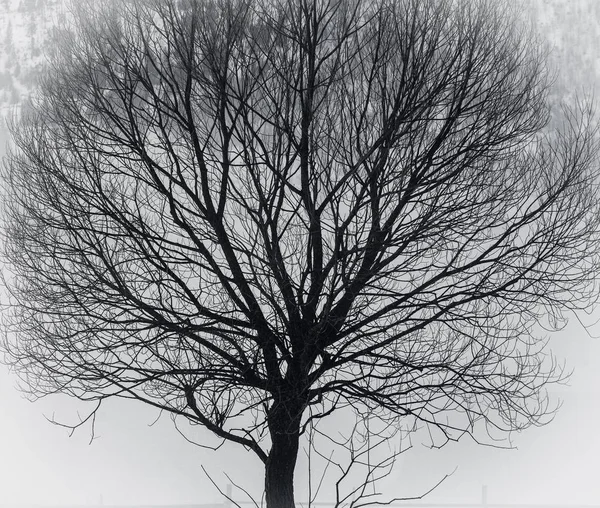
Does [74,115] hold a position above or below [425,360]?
above

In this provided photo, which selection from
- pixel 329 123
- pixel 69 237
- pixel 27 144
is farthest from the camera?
pixel 27 144

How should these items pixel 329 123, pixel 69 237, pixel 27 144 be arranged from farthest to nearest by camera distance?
pixel 27 144
pixel 69 237
pixel 329 123

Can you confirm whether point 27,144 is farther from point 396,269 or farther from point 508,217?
point 508,217

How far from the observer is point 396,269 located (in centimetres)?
561

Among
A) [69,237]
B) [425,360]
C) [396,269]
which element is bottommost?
[425,360]

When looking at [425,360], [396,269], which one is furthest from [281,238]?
[425,360]

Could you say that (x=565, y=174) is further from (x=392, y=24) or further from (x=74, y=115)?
(x=74, y=115)

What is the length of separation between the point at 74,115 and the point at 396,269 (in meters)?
3.22

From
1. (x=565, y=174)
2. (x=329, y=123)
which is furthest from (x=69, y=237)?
(x=565, y=174)

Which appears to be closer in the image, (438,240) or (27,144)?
(438,240)

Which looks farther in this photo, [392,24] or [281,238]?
[281,238]

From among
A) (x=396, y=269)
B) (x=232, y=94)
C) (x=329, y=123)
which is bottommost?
(x=396, y=269)

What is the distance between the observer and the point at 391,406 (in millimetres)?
5934

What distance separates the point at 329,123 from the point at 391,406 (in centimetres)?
252
